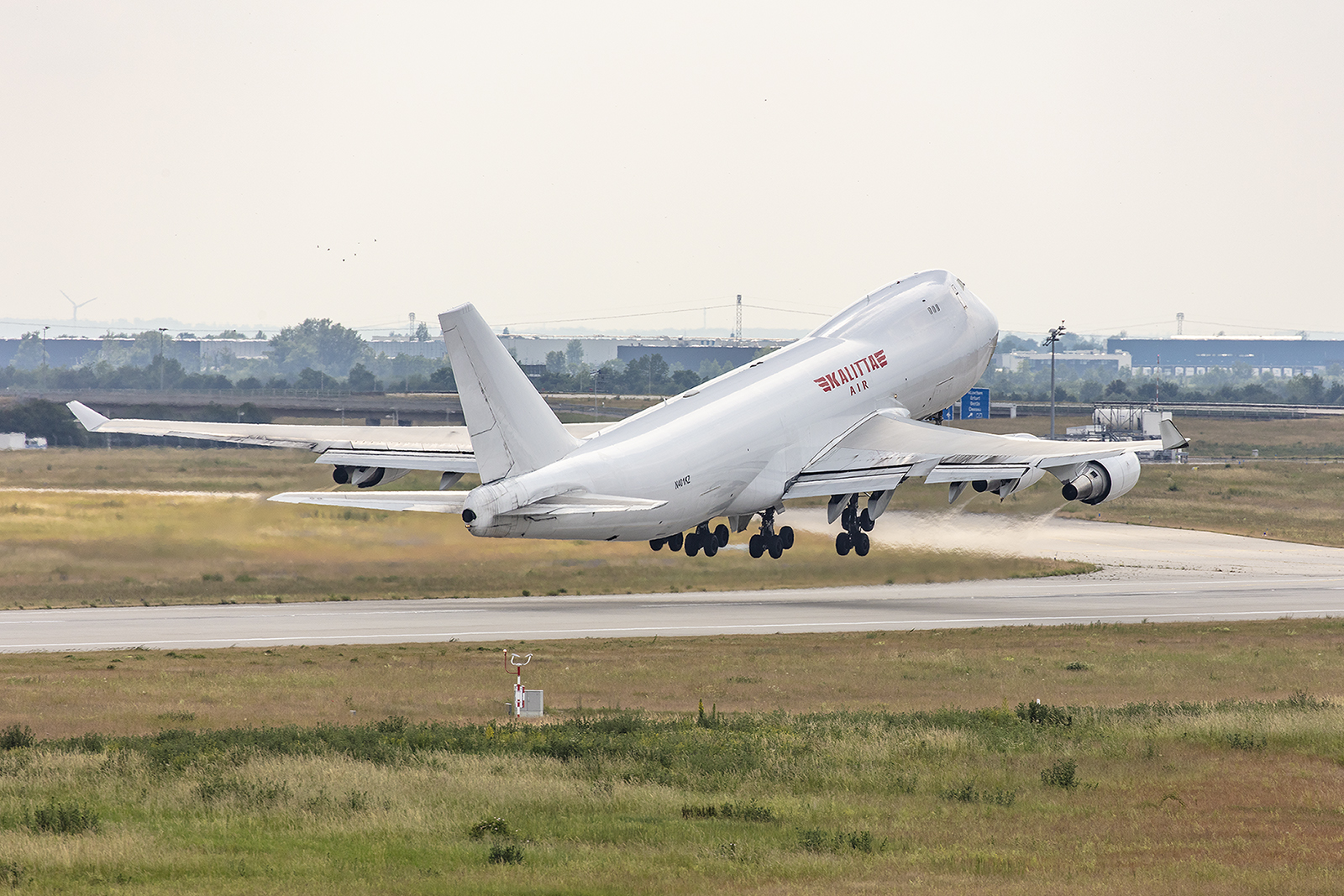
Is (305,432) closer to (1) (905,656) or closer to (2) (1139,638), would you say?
(1) (905,656)

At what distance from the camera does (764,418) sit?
46.7 m

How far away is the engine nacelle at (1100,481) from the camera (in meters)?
46.6

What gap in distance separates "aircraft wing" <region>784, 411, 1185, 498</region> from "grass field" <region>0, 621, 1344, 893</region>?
258 inches

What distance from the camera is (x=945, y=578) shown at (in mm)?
60125

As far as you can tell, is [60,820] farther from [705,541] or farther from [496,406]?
[705,541]

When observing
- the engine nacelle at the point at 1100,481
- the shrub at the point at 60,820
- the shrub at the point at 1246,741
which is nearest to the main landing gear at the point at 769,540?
the engine nacelle at the point at 1100,481

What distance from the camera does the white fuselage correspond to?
127 ft

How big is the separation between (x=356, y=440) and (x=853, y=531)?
17046mm

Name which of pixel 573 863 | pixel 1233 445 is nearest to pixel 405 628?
pixel 573 863

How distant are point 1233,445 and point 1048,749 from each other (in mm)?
115484

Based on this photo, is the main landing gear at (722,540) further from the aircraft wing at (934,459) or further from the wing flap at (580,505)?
the wing flap at (580,505)

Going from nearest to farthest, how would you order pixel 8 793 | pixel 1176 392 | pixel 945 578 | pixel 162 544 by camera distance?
pixel 8 793, pixel 162 544, pixel 945 578, pixel 1176 392

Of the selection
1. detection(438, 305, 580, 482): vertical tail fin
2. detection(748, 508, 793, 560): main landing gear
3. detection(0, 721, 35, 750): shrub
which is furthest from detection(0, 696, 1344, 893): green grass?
detection(748, 508, 793, 560): main landing gear

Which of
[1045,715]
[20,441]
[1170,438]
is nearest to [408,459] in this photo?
[1170,438]
